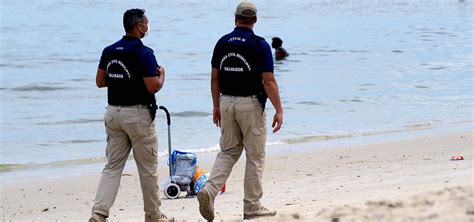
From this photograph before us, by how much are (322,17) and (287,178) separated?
47.0m

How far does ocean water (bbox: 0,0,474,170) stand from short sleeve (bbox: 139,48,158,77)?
266 inches

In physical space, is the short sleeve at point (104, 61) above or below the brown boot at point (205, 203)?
above

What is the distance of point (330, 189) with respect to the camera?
33.3 feet

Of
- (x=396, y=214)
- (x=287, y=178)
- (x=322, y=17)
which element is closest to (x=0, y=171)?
(x=287, y=178)

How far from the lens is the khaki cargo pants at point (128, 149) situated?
25.1ft

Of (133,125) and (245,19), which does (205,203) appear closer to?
(133,125)

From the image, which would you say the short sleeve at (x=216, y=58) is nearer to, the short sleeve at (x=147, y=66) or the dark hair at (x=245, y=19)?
the dark hair at (x=245, y=19)

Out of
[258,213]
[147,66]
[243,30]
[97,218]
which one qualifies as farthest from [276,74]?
[147,66]

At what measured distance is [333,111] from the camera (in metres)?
20.3

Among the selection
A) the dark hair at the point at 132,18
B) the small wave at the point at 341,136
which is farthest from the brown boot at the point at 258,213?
the small wave at the point at 341,136

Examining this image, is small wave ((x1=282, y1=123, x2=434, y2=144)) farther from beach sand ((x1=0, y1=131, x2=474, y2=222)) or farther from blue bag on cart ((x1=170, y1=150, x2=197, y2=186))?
blue bag on cart ((x1=170, y1=150, x2=197, y2=186))

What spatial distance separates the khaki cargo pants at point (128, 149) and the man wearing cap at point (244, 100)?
1.37 feet

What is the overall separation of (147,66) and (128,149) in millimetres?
743

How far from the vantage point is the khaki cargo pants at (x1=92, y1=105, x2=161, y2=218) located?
7637 millimetres
